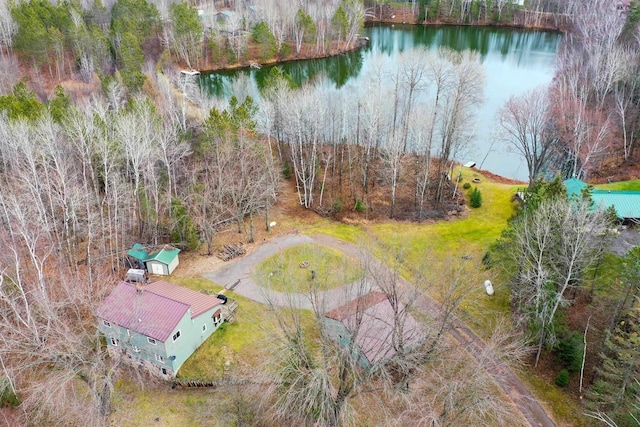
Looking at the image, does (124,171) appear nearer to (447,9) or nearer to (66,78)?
(66,78)

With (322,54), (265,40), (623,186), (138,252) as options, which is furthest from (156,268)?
(322,54)

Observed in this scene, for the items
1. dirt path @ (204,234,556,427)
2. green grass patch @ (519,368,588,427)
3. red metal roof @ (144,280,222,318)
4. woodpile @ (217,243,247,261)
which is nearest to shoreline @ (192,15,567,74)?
woodpile @ (217,243,247,261)

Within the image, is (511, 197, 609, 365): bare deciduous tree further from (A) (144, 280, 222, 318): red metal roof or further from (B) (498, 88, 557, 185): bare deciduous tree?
(A) (144, 280, 222, 318): red metal roof

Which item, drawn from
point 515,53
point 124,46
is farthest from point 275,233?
point 515,53

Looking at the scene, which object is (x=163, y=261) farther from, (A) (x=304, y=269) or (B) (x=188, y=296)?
(A) (x=304, y=269)

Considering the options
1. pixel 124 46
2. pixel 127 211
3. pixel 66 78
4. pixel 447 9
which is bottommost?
pixel 127 211

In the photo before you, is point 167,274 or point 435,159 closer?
point 167,274

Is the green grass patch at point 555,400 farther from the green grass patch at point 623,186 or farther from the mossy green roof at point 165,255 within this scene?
the mossy green roof at point 165,255
